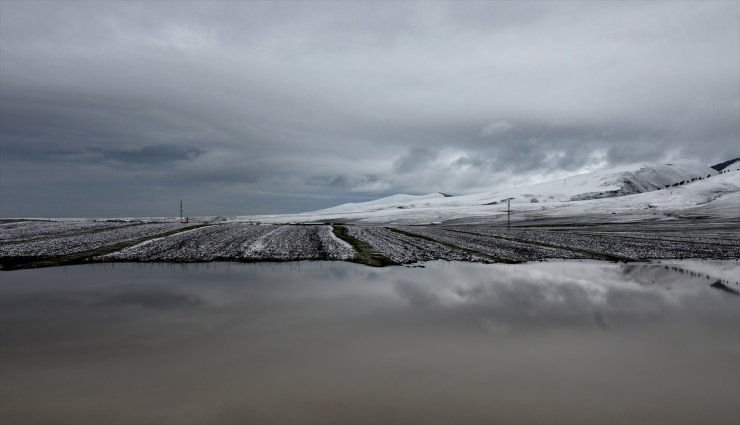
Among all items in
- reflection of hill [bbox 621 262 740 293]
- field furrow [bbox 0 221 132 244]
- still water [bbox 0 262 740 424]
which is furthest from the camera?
field furrow [bbox 0 221 132 244]

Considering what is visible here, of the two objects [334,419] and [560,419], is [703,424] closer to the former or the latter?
[560,419]

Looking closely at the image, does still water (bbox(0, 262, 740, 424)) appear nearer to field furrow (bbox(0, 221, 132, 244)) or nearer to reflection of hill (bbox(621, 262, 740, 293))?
reflection of hill (bbox(621, 262, 740, 293))

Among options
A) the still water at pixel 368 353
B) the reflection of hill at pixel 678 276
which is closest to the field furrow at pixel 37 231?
the still water at pixel 368 353

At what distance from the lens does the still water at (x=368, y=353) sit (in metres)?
9.40

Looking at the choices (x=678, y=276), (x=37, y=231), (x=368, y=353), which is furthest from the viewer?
(x=37, y=231)

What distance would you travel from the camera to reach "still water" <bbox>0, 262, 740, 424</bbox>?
30.8 ft

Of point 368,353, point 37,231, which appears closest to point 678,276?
point 368,353

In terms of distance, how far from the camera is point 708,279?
26.6 m

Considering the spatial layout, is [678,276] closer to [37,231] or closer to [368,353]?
[368,353]

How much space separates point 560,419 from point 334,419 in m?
4.55

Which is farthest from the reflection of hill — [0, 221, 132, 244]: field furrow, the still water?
[0, 221, 132, 244]: field furrow

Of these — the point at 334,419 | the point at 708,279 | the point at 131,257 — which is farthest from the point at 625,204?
the point at 334,419

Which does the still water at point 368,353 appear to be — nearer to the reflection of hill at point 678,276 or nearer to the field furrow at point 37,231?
the reflection of hill at point 678,276

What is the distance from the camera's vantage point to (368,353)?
12766 millimetres
